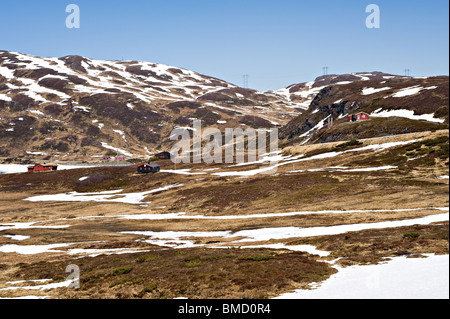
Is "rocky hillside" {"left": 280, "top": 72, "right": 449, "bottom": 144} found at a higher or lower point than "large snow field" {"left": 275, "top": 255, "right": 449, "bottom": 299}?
higher

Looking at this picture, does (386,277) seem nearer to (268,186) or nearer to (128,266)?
(128,266)

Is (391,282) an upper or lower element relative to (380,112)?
lower

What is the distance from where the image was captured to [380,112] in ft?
463

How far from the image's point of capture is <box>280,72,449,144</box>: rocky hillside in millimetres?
113812

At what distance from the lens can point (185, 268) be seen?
28875 mm

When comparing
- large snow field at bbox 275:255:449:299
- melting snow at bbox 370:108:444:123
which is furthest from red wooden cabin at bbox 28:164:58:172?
large snow field at bbox 275:255:449:299

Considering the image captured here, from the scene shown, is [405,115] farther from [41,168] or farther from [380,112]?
[41,168]

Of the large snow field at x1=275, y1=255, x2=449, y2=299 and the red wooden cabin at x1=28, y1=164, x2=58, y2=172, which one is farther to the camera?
the red wooden cabin at x1=28, y1=164, x2=58, y2=172

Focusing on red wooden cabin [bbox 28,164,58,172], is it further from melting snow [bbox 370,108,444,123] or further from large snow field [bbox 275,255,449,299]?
large snow field [bbox 275,255,449,299]

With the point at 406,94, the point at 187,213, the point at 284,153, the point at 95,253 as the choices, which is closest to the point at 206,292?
the point at 95,253

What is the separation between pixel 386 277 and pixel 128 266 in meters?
20.8

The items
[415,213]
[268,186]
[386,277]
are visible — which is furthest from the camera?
[268,186]

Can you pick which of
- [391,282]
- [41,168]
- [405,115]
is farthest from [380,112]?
[41,168]

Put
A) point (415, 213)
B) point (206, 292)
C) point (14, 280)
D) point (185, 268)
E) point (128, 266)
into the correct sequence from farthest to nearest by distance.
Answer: point (415, 213)
point (14, 280)
point (128, 266)
point (185, 268)
point (206, 292)
